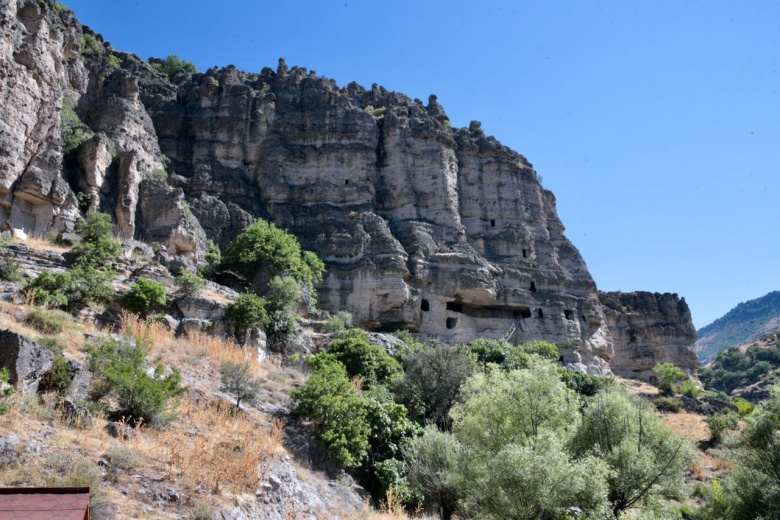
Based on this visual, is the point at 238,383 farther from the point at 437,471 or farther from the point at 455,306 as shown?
the point at 455,306

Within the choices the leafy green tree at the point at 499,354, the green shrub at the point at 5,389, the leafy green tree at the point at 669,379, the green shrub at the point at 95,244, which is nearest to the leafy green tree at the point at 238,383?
the green shrub at the point at 5,389

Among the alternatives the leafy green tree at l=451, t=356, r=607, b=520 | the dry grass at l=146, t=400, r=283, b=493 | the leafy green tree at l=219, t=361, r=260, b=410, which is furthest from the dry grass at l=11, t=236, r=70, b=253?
the leafy green tree at l=451, t=356, r=607, b=520

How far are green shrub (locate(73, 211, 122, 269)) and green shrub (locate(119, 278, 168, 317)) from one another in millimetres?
2446

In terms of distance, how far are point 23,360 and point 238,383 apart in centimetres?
502

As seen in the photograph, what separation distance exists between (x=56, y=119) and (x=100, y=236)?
9410mm

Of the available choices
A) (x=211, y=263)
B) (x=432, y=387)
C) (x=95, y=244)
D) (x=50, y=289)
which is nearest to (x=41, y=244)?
(x=95, y=244)

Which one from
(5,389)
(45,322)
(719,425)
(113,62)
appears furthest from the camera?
(113,62)

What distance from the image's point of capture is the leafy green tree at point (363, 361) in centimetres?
2136

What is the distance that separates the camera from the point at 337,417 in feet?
47.2

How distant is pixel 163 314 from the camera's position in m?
19.4

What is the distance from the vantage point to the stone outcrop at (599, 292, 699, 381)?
51.8m

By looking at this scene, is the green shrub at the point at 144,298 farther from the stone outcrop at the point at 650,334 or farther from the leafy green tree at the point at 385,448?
the stone outcrop at the point at 650,334

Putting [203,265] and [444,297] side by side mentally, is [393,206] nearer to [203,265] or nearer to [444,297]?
[444,297]

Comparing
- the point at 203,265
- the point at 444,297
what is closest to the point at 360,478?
the point at 203,265
